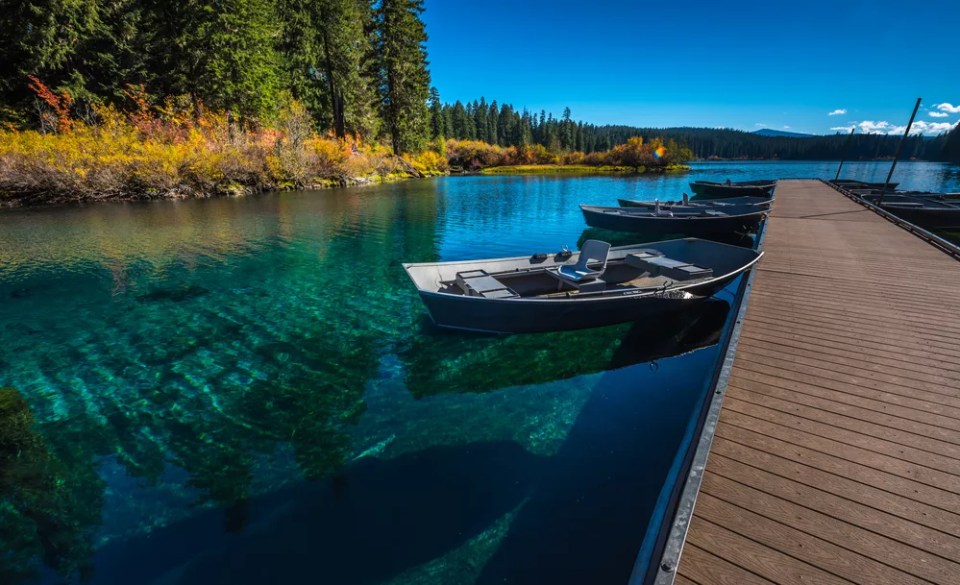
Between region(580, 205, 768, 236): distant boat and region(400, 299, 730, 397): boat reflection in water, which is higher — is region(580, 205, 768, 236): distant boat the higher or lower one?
the higher one

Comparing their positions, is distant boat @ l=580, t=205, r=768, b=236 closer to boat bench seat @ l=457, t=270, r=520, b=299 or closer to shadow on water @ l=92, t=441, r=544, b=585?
boat bench seat @ l=457, t=270, r=520, b=299

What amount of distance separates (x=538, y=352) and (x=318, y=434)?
4.78 m

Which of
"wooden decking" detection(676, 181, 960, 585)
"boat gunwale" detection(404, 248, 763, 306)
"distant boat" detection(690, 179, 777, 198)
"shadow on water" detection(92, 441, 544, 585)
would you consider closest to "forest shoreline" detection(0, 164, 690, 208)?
"boat gunwale" detection(404, 248, 763, 306)

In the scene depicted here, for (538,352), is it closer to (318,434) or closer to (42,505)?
(318,434)

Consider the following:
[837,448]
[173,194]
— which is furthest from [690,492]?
[173,194]

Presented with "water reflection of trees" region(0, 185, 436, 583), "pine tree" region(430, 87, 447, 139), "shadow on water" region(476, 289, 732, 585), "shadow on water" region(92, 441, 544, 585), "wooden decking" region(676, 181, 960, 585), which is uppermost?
"pine tree" region(430, 87, 447, 139)

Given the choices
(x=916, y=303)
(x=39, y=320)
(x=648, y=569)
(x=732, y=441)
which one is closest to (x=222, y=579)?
(x=648, y=569)

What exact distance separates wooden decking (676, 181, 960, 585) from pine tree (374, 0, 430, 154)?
188ft

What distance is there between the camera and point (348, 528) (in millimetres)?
4812

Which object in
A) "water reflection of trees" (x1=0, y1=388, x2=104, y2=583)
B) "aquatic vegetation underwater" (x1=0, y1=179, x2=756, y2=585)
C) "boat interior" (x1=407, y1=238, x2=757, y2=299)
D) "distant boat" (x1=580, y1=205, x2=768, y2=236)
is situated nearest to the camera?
"water reflection of trees" (x1=0, y1=388, x2=104, y2=583)

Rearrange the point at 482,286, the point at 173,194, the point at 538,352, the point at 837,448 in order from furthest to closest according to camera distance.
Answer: the point at 173,194, the point at 482,286, the point at 538,352, the point at 837,448

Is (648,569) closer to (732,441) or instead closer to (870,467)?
(732,441)

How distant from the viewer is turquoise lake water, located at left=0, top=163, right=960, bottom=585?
14.8 feet

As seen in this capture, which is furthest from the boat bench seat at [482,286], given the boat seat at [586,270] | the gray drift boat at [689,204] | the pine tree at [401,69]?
the pine tree at [401,69]
